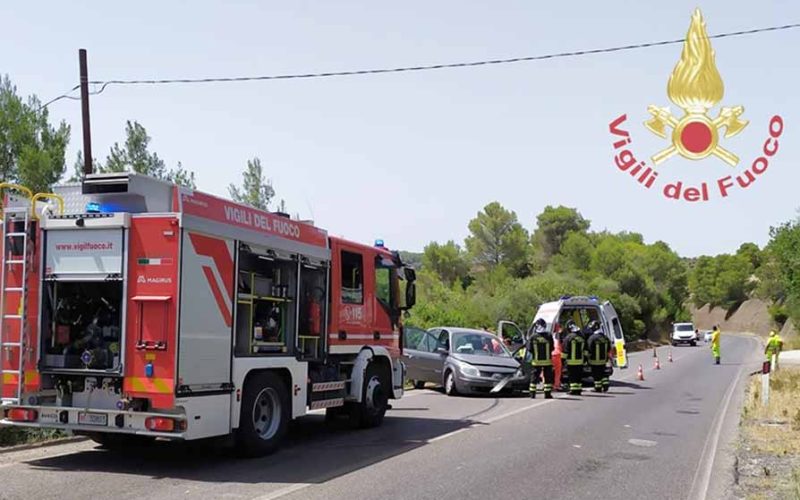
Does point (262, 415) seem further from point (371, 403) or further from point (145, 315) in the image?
point (371, 403)

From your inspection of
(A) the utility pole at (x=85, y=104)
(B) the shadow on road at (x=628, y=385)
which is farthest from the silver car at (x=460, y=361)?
(A) the utility pole at (x=85, y=104)

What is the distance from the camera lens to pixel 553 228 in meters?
78.2

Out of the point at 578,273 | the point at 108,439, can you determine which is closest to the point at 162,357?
the point at 108,439

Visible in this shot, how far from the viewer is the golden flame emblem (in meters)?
17.2

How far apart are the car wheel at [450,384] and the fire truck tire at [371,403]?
5948 millimetres

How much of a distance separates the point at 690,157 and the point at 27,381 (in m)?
13.5

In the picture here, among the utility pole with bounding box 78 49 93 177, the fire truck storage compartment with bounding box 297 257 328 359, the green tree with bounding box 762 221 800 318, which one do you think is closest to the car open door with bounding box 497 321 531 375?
the fire truck storage compartment with bounding box 297 257 328 359

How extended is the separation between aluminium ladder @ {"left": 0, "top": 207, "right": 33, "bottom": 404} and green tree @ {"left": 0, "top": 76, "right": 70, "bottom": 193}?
17.3 metres

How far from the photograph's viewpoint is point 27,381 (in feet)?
29.5

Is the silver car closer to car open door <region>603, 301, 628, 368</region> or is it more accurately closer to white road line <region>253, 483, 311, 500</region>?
car open door <region>603, 301, 628, 368</region>

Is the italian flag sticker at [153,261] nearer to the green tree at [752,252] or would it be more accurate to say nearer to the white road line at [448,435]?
the white road line at [448,435]

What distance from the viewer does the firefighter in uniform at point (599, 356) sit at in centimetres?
1981

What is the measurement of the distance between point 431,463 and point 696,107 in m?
11.5

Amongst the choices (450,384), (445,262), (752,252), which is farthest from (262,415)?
(752,252)
